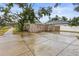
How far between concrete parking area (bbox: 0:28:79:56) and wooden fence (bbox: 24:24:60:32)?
0.04 meters

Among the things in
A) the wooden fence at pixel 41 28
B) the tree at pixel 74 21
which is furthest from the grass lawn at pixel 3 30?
the tree at pixel 74 21

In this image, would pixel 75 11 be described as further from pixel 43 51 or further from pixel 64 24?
pixel 43 51

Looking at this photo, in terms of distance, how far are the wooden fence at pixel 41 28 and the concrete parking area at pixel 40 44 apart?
0.04m

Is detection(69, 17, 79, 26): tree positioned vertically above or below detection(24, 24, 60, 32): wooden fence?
above

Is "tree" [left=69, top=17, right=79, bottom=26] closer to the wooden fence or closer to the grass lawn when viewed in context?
the wooden fence

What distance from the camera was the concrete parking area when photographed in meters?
1.72

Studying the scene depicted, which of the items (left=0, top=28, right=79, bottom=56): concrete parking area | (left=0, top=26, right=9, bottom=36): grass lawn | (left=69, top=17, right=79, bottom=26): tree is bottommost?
(left=0, top=28, right=79, bottom=56): concrete parking area

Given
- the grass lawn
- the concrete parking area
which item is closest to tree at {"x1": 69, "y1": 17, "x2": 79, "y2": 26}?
the concrete parking area

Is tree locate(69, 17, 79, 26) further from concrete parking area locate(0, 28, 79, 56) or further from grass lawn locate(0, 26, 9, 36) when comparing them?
grass lawn locate(0, 26, 9, 36)

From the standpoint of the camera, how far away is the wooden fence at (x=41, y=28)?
1.77m

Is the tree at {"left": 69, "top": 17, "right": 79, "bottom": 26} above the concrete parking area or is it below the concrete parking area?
above

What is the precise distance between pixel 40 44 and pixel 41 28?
157mm

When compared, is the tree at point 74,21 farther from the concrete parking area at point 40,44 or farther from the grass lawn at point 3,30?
the grass lawn at point 3,30

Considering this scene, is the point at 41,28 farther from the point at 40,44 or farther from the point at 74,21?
the point at 74,21
